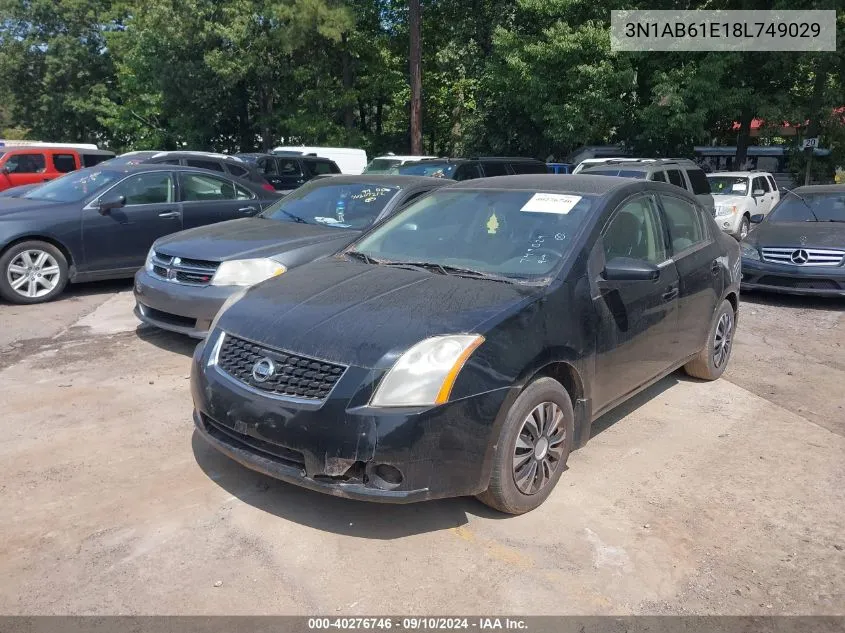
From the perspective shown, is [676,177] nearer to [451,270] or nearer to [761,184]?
[761,184]

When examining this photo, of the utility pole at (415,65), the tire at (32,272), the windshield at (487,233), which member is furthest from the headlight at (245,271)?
the utility pole at (415,65)

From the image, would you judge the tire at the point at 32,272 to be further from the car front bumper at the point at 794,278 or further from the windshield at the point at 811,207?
the windshield at the point at 811,207

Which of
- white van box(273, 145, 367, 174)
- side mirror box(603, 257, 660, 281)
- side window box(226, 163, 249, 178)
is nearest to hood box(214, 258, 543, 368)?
side mirror box(603, 257, 660, 281)

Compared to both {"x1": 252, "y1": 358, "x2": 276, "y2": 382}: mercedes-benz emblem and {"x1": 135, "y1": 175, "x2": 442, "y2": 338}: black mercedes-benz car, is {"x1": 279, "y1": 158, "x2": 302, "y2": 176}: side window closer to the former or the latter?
{"x1": 135, "y1": 175, "x2": 442, "y2": 338}: black mercedes-benz car

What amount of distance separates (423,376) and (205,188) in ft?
22.6

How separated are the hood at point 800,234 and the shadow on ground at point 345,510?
281 inches

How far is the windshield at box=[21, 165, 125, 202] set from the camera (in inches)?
337

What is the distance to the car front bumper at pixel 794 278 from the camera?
867 cm

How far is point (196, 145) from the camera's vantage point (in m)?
33.2

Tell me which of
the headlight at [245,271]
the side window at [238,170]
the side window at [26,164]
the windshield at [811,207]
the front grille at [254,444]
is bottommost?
the front grille at [254,444]

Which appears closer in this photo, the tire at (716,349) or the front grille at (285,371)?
the front grille at (285,371)

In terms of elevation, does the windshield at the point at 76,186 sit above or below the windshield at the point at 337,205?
above

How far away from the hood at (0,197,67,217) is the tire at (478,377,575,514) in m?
6.74

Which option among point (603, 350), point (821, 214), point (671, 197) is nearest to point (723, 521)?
point (603, 350)
